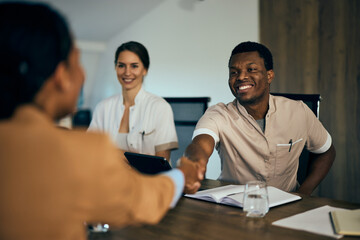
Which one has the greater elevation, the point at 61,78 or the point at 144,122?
the point at 61,78

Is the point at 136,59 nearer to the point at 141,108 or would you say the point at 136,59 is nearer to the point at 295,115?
the point at 141,108

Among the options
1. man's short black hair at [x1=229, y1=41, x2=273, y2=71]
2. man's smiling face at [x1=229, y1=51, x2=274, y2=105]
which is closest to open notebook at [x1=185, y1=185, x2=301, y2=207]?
man's smiling face at [x1=229, y1=51, x2=274, y2=105]

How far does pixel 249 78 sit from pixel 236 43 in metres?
2.57

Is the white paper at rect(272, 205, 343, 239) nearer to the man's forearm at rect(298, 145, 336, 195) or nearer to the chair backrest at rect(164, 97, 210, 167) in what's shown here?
the man's forearm at rect(298, 145, 336, 195)

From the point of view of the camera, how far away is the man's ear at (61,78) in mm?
715

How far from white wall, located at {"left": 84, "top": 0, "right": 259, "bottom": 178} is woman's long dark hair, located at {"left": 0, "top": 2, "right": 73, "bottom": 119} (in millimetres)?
3726

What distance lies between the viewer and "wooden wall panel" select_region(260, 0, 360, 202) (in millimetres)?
3365

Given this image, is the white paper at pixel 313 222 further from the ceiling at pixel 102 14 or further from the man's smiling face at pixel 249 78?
the ceiling at pixel 102 14

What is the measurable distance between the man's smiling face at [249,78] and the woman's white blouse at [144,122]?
55 centimetres

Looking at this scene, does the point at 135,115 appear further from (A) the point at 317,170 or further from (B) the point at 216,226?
(B) the point at 216,226

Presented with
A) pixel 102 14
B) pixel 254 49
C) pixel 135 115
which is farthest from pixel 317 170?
pixel 102 14

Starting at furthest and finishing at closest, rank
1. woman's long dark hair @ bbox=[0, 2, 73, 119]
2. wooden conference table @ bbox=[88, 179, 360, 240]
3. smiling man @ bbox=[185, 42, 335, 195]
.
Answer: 1. smiling man @ bbox=[185, 42, 335, 195]
2. wooden conference table @ bbox=[88, 179, 360, 240]
3. woman's long dark hair @ bbox=[0, 2, 73, 119]

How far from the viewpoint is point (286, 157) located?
76.4 inches

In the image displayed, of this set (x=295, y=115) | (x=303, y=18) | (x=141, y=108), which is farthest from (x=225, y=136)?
(x=303, y=18)
